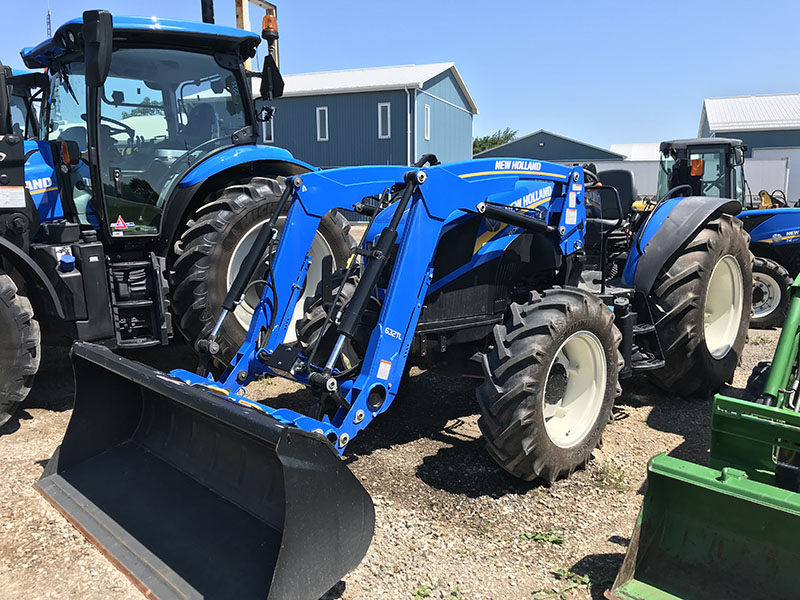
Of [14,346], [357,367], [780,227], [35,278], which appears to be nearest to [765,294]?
[780,227]

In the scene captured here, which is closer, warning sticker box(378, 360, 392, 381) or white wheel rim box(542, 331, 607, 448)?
warning sticker box(378, 360, 392, 381)

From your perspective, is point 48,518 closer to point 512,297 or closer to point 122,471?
point 122,471

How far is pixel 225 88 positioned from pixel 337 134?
59.0 feet

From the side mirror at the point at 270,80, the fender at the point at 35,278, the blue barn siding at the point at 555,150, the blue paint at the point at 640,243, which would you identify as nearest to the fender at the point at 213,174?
the side mirror at the point at 270,80

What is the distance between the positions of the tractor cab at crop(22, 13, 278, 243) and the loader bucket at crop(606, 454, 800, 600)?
14.3 feet

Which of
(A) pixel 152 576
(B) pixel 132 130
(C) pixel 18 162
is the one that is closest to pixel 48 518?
(A) pixel 152 576

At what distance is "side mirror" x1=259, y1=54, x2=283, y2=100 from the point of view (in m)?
6.01

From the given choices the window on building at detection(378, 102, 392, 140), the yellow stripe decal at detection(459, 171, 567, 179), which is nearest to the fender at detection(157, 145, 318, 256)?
the yellow stripe decal at detection(459, 171, 567, 179)

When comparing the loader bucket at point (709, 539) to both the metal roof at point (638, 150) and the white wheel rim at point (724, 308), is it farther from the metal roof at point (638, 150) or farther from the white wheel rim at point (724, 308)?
the metal roof at point (638, 150)

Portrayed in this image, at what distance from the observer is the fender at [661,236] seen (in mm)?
4953

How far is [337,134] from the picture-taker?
2350 centimetres

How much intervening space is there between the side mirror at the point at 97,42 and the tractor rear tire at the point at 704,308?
13.8ft

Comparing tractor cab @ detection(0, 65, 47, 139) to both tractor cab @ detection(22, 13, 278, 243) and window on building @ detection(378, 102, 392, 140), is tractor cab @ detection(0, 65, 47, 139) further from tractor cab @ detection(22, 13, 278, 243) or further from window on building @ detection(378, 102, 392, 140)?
window on building @ detection(378, 102, 392, 140)

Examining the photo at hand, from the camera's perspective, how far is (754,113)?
31.7 metres
